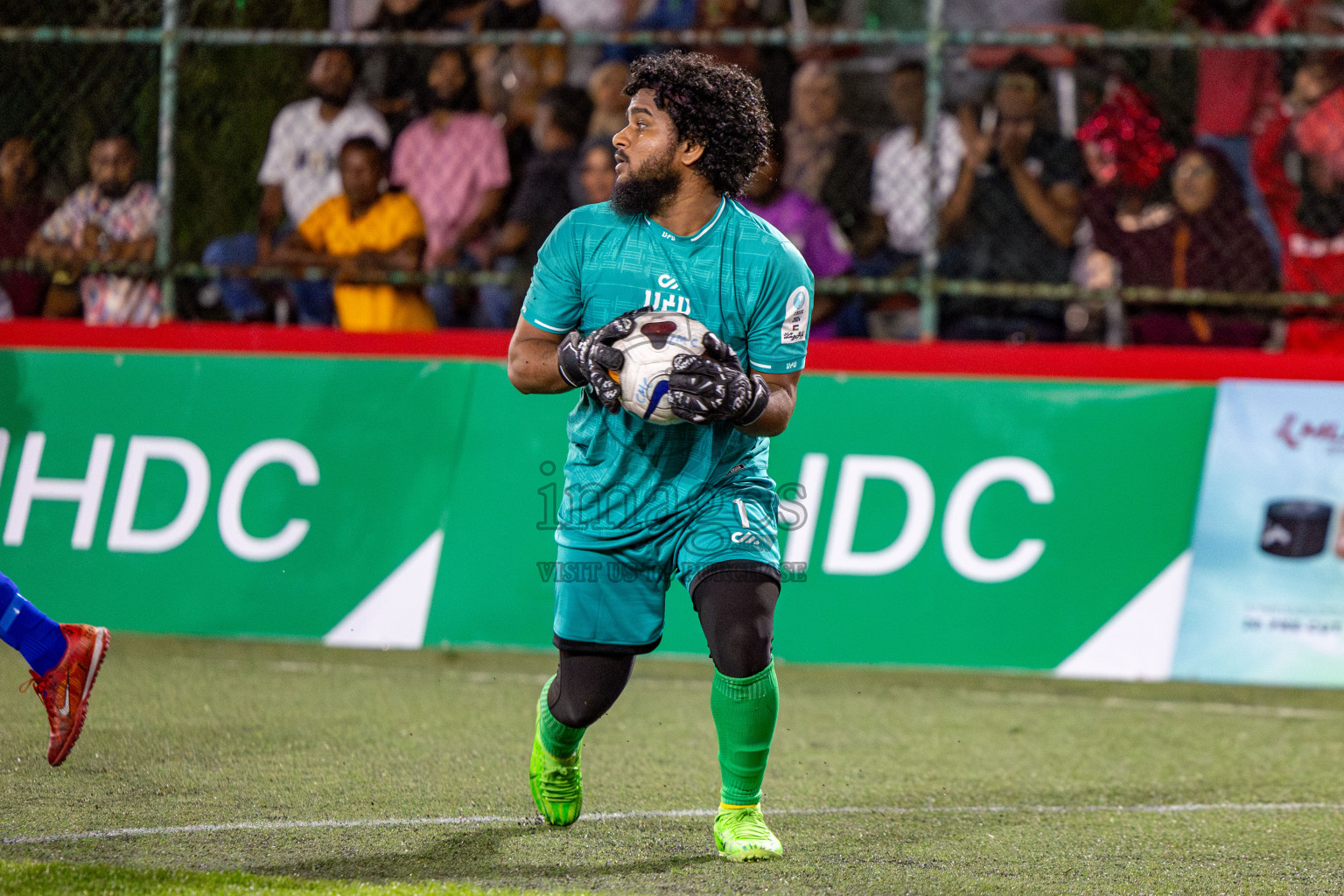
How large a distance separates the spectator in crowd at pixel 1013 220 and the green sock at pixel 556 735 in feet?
12.5

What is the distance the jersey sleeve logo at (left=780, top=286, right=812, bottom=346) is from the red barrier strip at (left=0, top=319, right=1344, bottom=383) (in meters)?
3.02

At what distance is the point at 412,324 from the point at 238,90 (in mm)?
1483

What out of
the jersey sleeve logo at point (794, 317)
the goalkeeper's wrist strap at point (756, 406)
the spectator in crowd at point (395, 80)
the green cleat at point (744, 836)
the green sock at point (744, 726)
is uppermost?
the spectator in crowd at point (395, 80)

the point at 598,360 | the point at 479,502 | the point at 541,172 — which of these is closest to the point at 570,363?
the point at 598,360

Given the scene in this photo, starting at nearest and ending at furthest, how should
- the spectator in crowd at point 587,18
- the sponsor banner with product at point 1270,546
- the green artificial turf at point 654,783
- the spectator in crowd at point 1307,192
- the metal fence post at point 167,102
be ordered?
1. the green artificial turf at point 654,783
2. the sponsor banner with product at point 1270,546
3. the spectator in crowd at point 1307,192
4. the metal fence post at point 167,102
5. the spectator in crowd at point 587,18

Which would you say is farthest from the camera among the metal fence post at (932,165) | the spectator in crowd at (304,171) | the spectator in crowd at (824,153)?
the spectator in crowd at (304,171)

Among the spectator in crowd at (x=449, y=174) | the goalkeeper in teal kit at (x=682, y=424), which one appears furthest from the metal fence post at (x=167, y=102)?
the goalkeeper in teal kit at (x=682, y=424)

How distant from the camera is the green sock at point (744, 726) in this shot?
3885 millimetres

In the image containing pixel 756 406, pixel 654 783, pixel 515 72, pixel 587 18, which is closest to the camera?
pixel 756 406

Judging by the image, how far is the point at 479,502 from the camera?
693 cm

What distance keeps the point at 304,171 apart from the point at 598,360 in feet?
15.4

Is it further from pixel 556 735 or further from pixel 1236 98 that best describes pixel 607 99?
pixel 556 735

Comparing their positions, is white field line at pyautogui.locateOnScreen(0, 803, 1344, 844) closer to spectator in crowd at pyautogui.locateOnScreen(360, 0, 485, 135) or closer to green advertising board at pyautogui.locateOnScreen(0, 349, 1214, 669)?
green advertising board at pyautogui.locateOnScreen(0, 349, 1214, 669)

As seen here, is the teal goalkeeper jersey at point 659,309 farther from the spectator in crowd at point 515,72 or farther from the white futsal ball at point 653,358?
the spectator in crowd at point 515,72
